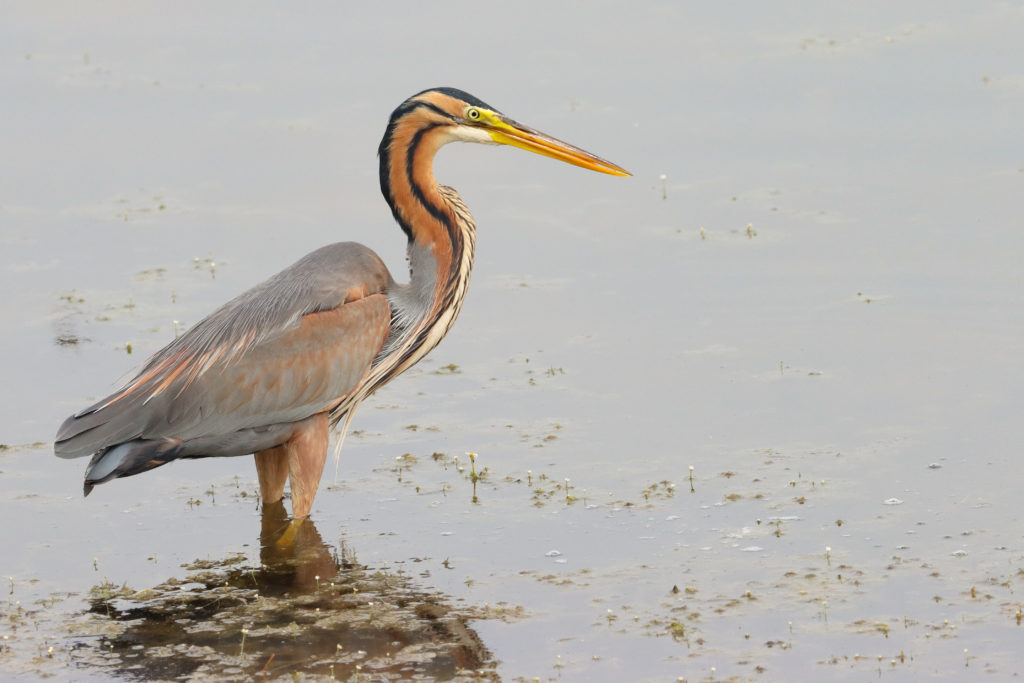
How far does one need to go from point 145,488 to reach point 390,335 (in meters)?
1.96

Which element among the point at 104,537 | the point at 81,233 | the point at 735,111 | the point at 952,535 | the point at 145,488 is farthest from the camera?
the point at 735,111

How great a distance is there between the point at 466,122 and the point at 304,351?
5.87 feet

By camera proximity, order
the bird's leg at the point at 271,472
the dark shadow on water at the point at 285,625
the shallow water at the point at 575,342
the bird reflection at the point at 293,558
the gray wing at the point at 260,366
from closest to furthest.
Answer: the dark shadow on water at the point at 285,625, the shallow water at the point at 575,342, the bird reflection at the point at 293,558, the gray wing at the point at 260,366, the bird's leg at the point at 271,472

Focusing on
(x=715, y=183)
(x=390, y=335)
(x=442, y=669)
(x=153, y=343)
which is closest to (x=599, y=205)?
(x=715, y=183)

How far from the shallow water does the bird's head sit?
6.17 ft

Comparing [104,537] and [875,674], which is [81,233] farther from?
[875,674]

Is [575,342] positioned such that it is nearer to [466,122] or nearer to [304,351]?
[466,122]

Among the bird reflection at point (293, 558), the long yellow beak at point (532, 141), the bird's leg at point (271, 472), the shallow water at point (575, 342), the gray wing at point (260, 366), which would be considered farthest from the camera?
the long yellow beak at point (532, 141)

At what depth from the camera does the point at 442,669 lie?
25.3ft

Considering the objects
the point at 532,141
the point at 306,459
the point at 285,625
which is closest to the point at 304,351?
the point at 306,459

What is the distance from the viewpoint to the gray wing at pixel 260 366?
9.03 m

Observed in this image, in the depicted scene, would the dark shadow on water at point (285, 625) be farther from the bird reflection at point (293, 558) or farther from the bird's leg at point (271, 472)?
the bird's leg at point (271, 472)

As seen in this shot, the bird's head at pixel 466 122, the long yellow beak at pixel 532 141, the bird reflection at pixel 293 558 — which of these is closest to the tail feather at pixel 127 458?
the bird reflection at pixel 293 558

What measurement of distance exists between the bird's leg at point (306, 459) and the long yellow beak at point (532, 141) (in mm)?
2067
